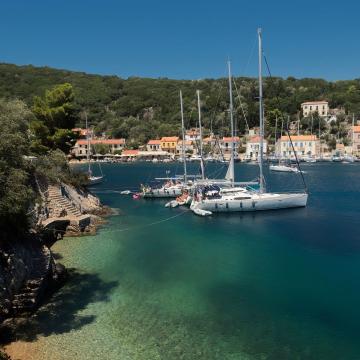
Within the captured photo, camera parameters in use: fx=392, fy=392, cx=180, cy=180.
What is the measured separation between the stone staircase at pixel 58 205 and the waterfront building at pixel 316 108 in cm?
14151

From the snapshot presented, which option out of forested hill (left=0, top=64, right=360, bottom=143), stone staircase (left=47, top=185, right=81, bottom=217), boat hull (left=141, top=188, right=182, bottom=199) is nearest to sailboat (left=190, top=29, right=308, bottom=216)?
boat hull (left=141, top=188, right=182, bottom=199)

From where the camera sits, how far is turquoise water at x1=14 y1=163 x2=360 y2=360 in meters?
15.2

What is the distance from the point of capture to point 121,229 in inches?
1350

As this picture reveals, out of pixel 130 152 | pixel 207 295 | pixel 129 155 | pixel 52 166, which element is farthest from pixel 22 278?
pixel 130 152

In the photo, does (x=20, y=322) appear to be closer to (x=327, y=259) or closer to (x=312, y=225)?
(x=327, y=259)

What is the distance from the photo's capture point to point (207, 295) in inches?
779

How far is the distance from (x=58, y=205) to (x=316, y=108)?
148 meters

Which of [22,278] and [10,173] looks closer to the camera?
[10,173]

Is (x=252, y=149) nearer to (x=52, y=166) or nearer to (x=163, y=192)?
(x=163, y=192)

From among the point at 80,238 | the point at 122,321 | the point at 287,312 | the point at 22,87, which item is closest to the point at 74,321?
the point at 122,321

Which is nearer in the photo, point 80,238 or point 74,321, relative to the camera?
point 74,321

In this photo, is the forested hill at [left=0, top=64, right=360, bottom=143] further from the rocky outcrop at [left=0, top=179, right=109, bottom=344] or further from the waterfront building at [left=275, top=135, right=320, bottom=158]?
the rocky outcrop at [left=0, top=179, right=109, bottom=344]

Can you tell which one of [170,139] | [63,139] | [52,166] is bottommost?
[52,166]

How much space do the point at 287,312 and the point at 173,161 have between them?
12773cm
